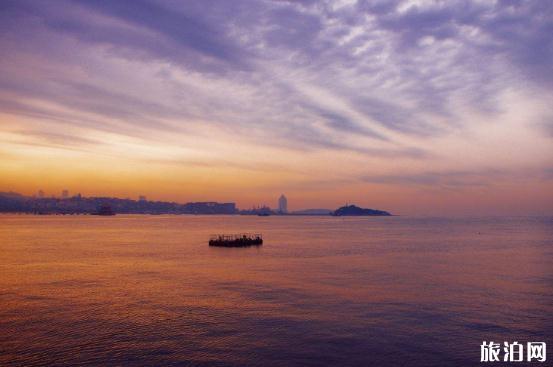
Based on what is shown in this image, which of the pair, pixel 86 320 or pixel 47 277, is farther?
pixel 47 277

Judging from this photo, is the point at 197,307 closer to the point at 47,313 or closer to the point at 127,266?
the point at 47,313

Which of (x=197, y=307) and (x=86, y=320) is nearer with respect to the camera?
(x=86, y=320)

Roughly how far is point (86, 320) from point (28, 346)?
614cm

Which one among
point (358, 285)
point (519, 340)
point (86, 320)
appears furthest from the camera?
point (358, 285)

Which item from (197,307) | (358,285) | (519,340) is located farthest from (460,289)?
(197,307)

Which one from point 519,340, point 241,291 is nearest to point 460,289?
point 519,340

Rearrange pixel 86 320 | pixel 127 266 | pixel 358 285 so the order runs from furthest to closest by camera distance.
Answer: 1. pixel 127 266
2. pixel 358 285
3. pixel 86 320

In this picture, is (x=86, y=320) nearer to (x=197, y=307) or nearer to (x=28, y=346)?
(x=28, y=346)

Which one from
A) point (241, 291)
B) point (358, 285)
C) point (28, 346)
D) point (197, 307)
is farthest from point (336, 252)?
point (28, 346)

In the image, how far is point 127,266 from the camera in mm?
67750

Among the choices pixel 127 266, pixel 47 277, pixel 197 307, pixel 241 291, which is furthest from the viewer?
pixel 127 266

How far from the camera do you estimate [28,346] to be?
29250mm

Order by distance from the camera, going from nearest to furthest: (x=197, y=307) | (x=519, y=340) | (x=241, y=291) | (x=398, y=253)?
(x=519, y=340)
(x=197, y=307)
(x=241, y=291)
(x=398, y=253)

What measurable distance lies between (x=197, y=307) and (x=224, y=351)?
12040 millimetres
